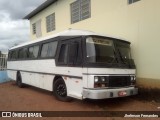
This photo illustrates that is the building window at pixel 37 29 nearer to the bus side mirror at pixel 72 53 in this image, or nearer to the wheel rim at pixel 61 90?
the wheel rim at pixel 61 90

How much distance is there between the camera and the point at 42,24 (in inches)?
843

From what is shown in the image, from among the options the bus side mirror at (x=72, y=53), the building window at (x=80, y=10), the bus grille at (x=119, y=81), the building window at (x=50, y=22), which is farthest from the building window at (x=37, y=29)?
the bus grille at (x=119, y=81)

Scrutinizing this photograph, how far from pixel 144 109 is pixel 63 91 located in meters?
3.13

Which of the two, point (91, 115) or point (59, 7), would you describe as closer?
point (91, 115)

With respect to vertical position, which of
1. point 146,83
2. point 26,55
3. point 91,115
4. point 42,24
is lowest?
point 91,115

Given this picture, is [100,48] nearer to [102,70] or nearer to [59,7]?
[102,70]

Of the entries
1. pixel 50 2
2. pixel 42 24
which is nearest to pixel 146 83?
pixel 50 2

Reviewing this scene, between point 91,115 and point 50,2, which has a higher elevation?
point 50,2

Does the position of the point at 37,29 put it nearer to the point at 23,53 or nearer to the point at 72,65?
the point at 23,53

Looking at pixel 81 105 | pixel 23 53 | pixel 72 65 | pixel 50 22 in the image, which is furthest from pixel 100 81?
pixel 50 22

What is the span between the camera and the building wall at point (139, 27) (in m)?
10.1

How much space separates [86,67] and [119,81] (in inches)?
55.7

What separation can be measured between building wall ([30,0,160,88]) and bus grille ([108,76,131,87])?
150 cm

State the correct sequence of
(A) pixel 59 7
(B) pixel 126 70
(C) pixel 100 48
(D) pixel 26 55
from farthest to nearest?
1. (A) pixel 59 7
2. (D) pixel 26 55
3. (B) pixel 126 70
4. (C) pixel 100 48
